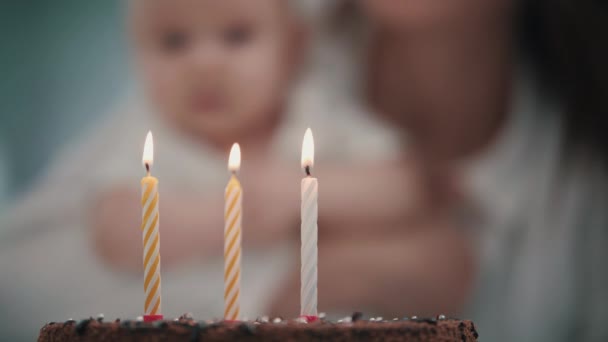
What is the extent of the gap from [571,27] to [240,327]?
2.46 meters

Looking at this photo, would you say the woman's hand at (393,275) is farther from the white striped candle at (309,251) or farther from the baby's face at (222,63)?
the white striped candle at (309,251)

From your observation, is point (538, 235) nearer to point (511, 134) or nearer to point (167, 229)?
point (511, 134)

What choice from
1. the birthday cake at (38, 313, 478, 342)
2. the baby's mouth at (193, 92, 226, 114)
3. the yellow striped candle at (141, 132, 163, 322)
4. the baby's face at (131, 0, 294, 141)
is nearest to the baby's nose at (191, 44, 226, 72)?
the baby's face at (131, 0, 294, 141)

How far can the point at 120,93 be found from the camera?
2.97 metres

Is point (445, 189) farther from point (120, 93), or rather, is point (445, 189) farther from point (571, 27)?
point (120, 93)

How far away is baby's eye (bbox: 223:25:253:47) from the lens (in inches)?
113

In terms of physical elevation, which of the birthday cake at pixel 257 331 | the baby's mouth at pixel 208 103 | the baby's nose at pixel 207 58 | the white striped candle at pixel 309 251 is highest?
the baby's nose at pixel 207 58

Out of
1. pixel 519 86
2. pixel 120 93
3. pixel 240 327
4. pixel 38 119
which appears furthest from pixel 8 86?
pixel 240 327

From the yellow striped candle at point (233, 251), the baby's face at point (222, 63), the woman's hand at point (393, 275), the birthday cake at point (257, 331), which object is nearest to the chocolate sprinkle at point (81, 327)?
the birthday cake at point (257, 331)

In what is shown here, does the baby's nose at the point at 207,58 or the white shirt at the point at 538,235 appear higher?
the baby's nose at the point at 207,58

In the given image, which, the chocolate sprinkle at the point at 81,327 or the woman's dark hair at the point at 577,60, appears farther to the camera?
the woman's dark hair at the point at 577,60

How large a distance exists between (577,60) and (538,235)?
72cm

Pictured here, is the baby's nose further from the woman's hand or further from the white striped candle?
the white striped candle

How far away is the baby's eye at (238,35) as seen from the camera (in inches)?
113
